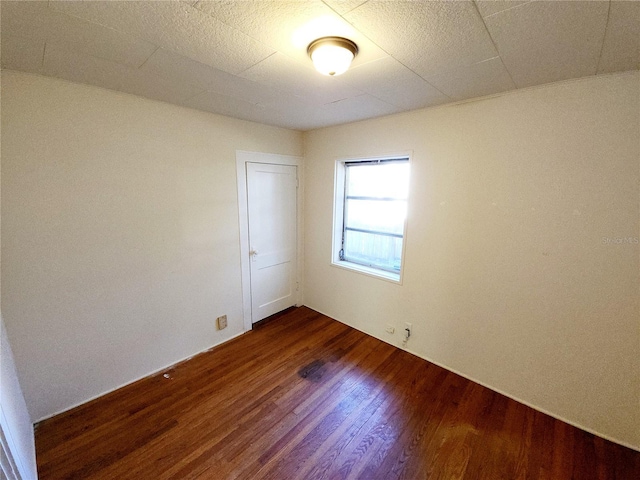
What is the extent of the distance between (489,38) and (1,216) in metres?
2.88

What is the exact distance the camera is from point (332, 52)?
4.01 feet

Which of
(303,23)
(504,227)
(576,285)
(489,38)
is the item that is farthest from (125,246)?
(576,285)

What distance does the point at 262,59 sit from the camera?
1.40 metres

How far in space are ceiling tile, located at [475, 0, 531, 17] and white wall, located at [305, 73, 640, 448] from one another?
3.41 ft

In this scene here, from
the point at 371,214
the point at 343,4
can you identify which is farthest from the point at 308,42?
the point at 371,214

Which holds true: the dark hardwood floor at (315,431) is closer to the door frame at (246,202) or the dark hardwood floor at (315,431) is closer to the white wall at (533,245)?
the white wall at (533,245)

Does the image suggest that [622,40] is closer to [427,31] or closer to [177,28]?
[427,31]

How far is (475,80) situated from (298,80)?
3.80ft

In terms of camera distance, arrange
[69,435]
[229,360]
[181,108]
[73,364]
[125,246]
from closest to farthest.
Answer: [69,435], [73,364], [125,246], [181,108], [229,360]

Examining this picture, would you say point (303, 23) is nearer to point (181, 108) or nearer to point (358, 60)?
point (358, 60)

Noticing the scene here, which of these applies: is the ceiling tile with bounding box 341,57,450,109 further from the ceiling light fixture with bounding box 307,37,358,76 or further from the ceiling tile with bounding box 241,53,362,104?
the ceiling light fixture with bounding box 307,37,358,76

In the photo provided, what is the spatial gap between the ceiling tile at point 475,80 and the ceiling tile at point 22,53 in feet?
7.13

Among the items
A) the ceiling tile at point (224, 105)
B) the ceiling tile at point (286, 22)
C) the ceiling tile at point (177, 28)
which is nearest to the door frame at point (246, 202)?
the ceiling tile at point (224, 105)

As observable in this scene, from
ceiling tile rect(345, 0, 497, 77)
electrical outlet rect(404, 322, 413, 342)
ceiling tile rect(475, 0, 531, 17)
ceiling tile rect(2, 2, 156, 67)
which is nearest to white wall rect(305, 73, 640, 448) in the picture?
electrical outlet rect(404, 322, 413, 342)
